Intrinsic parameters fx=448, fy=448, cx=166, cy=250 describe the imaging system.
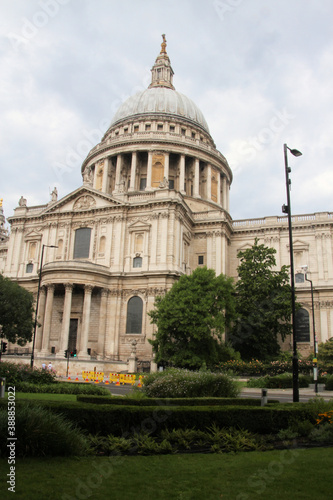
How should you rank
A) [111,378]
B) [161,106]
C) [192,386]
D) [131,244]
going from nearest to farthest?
[192,386] → [111,378] → [131,244] → [161,106]

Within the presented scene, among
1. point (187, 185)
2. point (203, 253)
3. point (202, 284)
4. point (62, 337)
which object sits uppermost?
point (187, 185)

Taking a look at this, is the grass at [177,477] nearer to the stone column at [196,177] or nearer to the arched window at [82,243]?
the arched window at [82,243]

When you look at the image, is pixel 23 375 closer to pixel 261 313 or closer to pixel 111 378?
pixel 111 378

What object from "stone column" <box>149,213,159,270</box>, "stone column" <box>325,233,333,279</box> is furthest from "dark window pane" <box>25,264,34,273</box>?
"stone column" <box>325,233,333,279</box>

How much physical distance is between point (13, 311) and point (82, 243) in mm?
15497

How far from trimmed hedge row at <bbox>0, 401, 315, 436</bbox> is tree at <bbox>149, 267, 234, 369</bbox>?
24.5 meters

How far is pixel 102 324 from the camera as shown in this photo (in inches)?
1943

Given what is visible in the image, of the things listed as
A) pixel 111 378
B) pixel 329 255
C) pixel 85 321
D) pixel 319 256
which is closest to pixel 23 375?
pixel 111 378

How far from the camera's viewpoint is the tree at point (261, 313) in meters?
46.2

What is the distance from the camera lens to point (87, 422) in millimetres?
12719

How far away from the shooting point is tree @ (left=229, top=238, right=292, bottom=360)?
46.2 meters

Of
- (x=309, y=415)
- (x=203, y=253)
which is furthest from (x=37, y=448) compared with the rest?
(x=203, y=253)

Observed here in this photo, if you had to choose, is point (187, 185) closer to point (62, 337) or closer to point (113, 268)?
point (113, 268)

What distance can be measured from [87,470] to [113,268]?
4230 centimetres
